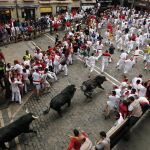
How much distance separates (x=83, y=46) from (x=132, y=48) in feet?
18.4

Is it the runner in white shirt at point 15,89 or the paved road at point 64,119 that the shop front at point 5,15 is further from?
the runner in white shirt at point 15,89

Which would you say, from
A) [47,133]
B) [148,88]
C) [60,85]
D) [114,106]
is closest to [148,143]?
[114,106]

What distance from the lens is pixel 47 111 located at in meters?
12.4

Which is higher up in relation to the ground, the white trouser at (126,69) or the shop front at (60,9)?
the shop front at (60,9)

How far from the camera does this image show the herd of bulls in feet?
31.5

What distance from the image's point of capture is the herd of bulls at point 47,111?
31.5 ft

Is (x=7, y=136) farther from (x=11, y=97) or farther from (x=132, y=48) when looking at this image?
(x=132, y=48)

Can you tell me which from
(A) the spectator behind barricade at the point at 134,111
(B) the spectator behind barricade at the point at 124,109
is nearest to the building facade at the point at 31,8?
(B) the spectator behind barricade at the point at 124,109

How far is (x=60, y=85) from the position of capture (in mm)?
15617

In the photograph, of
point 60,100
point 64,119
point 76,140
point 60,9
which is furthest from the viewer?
point 60,9

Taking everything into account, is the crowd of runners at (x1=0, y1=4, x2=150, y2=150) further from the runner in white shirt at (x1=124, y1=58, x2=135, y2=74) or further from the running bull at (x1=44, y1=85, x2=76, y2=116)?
the running bull at (x1=44, y1=85, x2=76, y2=116)

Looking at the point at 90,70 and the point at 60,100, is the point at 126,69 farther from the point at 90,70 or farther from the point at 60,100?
the point at 60,100

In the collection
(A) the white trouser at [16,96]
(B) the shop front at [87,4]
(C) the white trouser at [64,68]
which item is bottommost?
(A) the white trouser at [16,96]

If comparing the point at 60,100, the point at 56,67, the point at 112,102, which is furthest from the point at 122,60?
the point at 60,100
